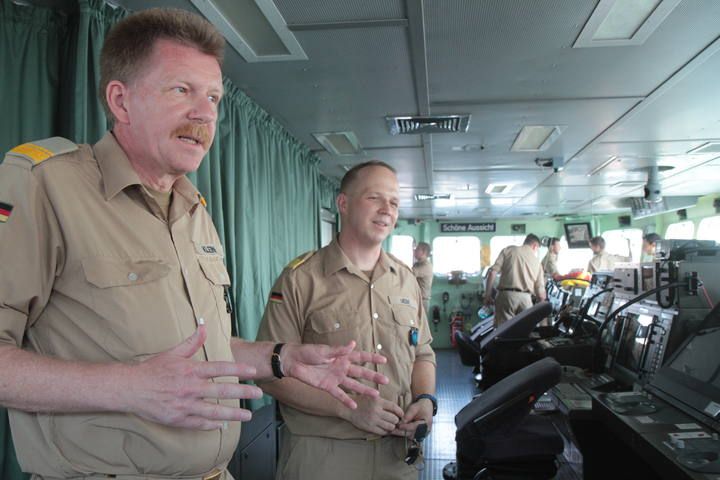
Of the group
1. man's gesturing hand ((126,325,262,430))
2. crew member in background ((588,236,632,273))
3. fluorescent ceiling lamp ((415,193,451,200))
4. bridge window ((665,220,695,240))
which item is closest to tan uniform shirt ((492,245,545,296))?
fluorescent ceiling lamp ((415,193,451,200))

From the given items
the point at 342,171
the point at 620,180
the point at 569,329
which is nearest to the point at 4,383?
the point at 569,329

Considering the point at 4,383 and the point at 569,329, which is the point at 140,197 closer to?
the point at 4,383

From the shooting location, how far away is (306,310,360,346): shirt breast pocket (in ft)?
5.96

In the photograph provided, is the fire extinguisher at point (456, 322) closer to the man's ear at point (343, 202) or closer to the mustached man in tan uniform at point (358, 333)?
the mustached man in tan uniform at point (358, 333)

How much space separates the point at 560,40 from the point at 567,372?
77.0 inches

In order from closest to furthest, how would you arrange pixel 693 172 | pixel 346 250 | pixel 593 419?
1. pixel 346 250
2. pixel 593 419
3. pixel 693 172

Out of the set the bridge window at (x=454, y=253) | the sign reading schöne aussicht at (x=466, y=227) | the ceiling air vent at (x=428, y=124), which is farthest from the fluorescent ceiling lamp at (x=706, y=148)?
the bridge window at (x=454, y=253)

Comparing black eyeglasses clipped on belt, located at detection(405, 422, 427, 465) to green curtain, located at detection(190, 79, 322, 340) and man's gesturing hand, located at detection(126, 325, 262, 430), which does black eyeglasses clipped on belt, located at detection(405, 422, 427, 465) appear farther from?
green curtain, located at detection(190, 79, 322, 340)

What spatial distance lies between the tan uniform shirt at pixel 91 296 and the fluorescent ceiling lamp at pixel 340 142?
3.13 meters

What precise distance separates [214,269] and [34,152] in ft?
1.64

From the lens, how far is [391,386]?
1.79m

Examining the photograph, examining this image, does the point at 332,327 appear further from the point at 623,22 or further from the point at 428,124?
the point at 428,124

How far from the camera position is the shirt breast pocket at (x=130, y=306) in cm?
97

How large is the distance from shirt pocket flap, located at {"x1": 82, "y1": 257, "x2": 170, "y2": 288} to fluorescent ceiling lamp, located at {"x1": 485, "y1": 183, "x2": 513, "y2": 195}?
6.18 metres
